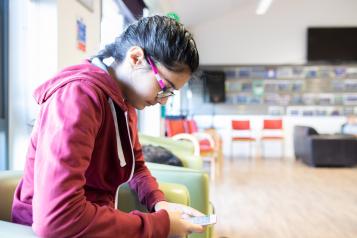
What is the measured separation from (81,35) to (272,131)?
21.2 ft

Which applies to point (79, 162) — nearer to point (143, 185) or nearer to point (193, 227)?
point (193, 227)

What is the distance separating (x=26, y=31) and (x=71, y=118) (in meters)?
1.31

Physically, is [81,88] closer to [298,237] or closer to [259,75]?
[298,237]

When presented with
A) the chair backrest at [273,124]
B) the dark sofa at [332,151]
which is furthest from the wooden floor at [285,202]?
the chair backrest at [273,124]

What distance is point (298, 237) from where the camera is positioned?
2.67 m

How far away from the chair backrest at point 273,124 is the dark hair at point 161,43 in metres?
7.02

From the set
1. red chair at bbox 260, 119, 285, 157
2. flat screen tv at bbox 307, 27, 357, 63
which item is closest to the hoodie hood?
red chair at bbox 260, 119, 285, 157

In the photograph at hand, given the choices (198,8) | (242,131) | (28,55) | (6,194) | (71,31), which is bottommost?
(242,131)

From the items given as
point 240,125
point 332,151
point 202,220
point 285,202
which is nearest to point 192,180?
point 202,220

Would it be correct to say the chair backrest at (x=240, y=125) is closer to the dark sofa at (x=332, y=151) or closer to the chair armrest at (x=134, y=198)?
the dark sofa at (x=332, y=151)

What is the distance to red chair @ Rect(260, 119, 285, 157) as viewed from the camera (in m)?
7.52

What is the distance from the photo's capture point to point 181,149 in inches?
118

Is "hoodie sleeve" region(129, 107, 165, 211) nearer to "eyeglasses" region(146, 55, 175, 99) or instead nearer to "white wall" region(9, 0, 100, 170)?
"eyeglasses" region(146, 55, 175, 99)

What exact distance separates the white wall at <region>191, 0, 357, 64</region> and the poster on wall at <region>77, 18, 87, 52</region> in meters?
6.02
